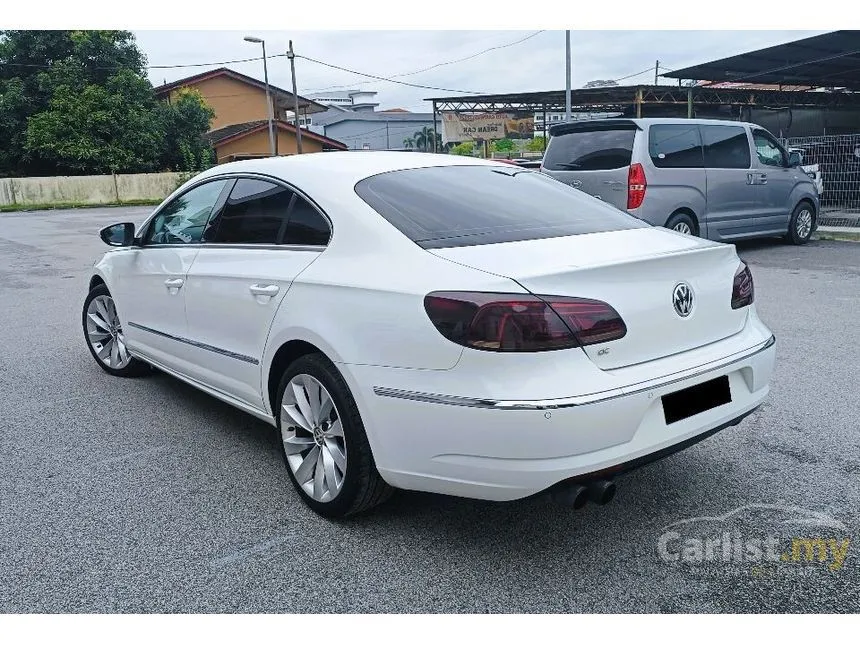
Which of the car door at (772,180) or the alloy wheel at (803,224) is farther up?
the car door at (772,180)

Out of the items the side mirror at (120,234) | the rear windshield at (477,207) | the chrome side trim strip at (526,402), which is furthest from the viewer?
the side mirror at (120,234)

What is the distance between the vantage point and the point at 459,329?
2623 mm

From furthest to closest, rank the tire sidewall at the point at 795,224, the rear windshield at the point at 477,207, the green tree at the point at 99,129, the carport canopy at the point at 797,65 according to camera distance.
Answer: the green tree at the point at 99,129, the carport canopy at the point at 797,65, the tire sidewall at the point at 795,224, the rear windshield at the point at 477,207

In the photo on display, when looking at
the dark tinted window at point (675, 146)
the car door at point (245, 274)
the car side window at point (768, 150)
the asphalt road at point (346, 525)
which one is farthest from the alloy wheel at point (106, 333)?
the car side window at point (768, 150)

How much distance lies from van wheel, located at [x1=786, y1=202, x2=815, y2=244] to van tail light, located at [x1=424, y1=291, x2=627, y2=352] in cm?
1042

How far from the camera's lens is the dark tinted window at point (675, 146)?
966 cm

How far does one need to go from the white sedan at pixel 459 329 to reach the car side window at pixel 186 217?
0.19 meters

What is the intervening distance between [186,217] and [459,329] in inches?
98.3

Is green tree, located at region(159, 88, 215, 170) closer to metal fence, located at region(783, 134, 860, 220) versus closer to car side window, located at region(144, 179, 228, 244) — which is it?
metal fence, located at region(783, 134, 860, 220)

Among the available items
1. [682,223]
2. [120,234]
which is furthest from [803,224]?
[120,234]

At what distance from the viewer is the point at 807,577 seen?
8.86ft

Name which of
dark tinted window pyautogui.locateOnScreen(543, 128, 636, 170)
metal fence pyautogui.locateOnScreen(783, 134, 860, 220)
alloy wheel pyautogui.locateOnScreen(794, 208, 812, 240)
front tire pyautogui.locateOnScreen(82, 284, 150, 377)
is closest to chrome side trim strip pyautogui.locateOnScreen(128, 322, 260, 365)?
front tire pyautogui.locateOnScreen(82, 284, 150, 377)

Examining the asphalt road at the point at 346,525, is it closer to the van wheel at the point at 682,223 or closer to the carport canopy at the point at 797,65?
the van wheel at the point at 682,223

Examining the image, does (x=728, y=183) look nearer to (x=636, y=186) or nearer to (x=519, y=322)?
(x=636, y=186)
